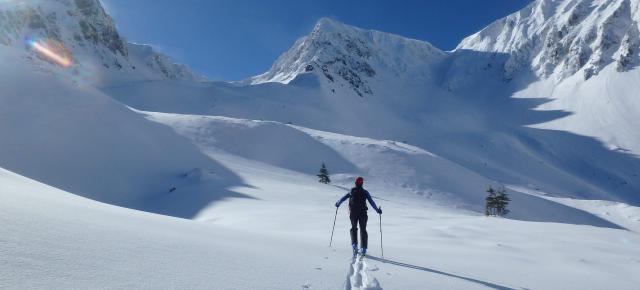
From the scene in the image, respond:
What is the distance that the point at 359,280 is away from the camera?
23.6 ft

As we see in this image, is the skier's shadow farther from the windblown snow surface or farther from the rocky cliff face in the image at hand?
the rocky cliff face

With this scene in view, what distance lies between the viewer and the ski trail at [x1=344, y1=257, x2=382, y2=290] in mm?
6648

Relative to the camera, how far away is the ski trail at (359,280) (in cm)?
665

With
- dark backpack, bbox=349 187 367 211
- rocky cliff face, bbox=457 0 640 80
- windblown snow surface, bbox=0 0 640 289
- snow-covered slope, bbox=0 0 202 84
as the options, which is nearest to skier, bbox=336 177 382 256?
dark backpack, bbox=349 187 367 211

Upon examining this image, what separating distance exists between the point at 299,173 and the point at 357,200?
38345 mm

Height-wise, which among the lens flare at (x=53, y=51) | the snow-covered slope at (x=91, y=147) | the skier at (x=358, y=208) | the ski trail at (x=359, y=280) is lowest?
the ski trail at (x=359, y=280)

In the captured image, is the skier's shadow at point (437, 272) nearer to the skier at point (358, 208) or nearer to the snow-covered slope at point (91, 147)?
the skier at point (358, 208)

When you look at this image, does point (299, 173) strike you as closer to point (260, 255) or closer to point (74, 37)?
point (260, 255)

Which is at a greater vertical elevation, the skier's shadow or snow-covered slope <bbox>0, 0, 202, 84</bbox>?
snow-covered slope <bbox>0, 0, 202, 84</bbox>

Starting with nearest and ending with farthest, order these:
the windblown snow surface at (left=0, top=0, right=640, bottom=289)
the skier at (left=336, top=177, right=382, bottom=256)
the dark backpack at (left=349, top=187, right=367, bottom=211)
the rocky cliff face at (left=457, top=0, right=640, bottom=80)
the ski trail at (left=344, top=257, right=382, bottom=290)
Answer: the windblown snow surface at (left=0, top=0, right=640, bottom=289)
the ski trail at (left=344, top=257, right=382, bottom=290)
the skier at (left=336, top=177, right=382, bottom=256)
the dark backpack at (left=349, top=187, right=367, bottom=211)
the rocky cliff face at (left=457, top=0, right=640, bottom=80)

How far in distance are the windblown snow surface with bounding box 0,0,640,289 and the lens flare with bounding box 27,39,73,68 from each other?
1157mm

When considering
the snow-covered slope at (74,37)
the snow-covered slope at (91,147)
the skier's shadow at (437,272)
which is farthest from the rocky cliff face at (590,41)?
the skier's shadow at (437,272)

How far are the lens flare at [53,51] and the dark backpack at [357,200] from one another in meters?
136

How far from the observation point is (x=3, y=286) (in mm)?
3502
